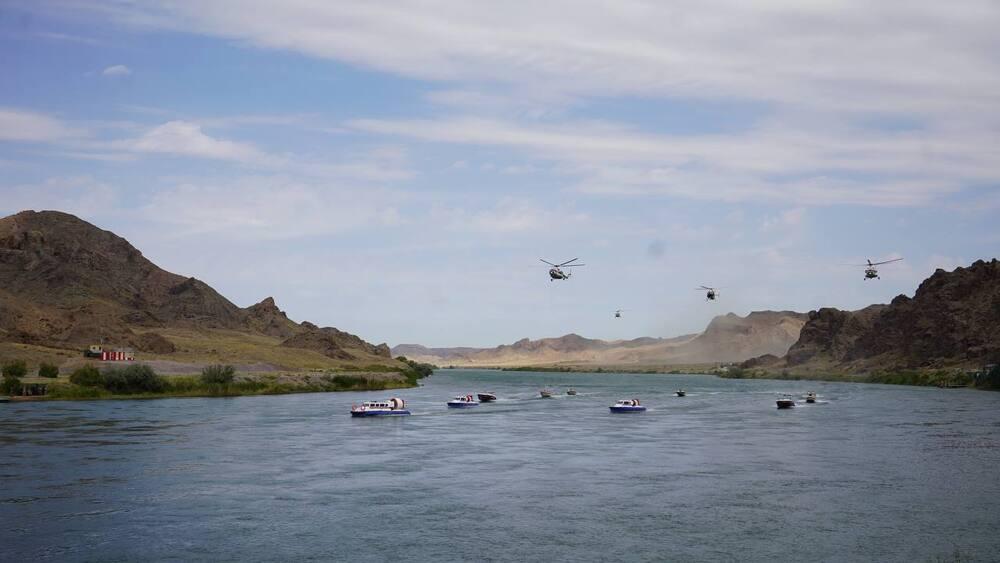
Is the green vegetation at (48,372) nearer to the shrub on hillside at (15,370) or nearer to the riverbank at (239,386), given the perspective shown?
the riverbank at (239,386)

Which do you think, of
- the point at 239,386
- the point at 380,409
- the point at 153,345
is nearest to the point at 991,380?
the point at 380,409

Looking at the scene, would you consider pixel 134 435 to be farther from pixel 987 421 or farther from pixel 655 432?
pixel 987 421

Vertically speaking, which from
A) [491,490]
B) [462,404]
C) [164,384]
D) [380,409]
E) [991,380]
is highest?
[164,384]

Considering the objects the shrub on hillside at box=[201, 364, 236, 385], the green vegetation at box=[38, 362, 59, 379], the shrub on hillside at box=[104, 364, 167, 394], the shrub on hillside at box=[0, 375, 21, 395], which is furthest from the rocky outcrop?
the shrub on hillside at box=[0, 375, 21, 395]

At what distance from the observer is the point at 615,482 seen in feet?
188

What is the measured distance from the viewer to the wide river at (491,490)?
131 feet

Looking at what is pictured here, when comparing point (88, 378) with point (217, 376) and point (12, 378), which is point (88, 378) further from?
point (217, 376)

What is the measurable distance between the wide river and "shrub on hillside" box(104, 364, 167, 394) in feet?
91.7

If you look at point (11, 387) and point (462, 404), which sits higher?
point (11, 387)

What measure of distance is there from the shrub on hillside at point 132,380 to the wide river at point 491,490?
27.9m

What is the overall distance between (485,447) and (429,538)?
3497 centimetres

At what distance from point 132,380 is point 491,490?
90.3 m

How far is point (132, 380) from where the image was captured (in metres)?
128

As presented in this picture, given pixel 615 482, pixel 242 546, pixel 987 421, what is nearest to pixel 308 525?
pixel 242 546
